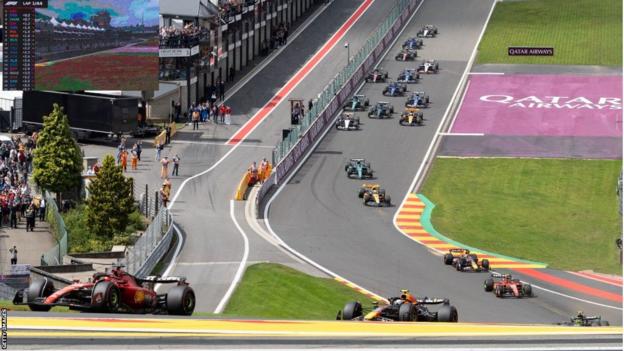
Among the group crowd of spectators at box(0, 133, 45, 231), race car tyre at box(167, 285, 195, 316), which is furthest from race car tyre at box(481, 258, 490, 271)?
race car tyre at box(167, 285, 195, 316)

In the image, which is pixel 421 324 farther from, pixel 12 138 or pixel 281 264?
pixel 12 138

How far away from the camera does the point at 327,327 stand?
124ft

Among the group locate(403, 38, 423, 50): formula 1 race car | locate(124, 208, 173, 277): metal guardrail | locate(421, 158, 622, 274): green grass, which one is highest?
locate(403, 38, 423, 50): formula 1 race car

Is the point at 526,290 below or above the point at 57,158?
below

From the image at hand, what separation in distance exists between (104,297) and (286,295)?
21.8 meters

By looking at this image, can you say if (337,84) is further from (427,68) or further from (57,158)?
(57,158)

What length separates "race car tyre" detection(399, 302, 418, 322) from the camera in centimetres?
4181

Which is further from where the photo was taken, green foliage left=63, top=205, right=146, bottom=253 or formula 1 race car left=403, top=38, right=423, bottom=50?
formula 1 race car left=403, top=38, right=423, bottom=50

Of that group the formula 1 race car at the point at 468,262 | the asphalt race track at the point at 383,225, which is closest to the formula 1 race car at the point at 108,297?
the asphalt race track at the point at 383,225

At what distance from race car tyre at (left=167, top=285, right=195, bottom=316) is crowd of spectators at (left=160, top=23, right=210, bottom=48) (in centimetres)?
5922

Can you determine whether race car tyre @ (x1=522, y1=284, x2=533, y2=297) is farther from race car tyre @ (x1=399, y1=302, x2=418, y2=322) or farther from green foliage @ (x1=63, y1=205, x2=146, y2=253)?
race car tyre @ (x1=399, y1=302, x2=418, y2=322)

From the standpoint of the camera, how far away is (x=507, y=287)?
62.7m

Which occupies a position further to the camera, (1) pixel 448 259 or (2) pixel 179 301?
(1) pixel 448 259

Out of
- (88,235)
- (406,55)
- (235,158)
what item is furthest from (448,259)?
(406,55)
